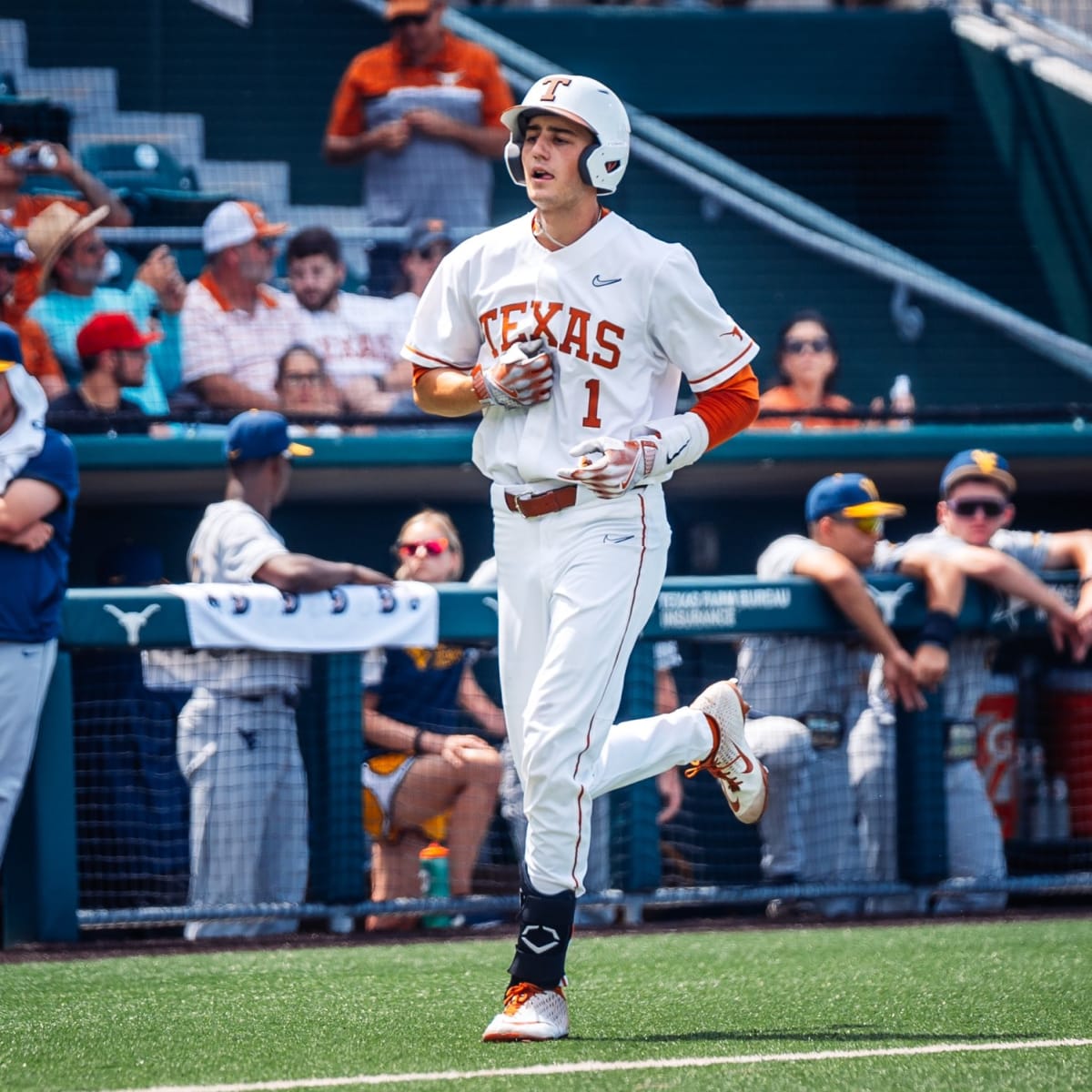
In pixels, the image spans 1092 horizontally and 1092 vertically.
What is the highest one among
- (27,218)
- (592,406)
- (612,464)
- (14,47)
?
(14,47)

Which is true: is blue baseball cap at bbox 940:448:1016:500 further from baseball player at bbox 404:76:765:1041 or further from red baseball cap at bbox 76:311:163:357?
red baseball cap at bbox 76:311:163:357

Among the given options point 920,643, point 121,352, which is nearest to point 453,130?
point 121,352

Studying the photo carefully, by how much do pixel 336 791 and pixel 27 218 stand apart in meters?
3.28

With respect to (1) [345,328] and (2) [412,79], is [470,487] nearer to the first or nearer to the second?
(1) [345,328]

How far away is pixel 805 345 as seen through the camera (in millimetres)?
7609

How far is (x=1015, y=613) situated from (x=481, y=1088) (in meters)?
3.49

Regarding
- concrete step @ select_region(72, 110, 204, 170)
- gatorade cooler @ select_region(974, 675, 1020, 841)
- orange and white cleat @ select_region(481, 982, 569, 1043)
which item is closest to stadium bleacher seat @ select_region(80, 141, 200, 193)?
concrete step @ select_region(72, 110, 204, 170)

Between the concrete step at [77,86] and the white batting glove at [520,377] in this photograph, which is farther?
the concrete step at [77,86]

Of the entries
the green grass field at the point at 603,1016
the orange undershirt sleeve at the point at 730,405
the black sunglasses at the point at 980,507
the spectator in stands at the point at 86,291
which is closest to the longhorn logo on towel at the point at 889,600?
the black sunglasses at the point at 980,507

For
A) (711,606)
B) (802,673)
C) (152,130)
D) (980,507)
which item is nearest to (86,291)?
(152,130)

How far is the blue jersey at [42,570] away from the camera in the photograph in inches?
202

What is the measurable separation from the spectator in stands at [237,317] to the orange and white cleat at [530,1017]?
13.2 ft

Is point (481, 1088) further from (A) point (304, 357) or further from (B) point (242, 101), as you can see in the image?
(B) point (242, 101)

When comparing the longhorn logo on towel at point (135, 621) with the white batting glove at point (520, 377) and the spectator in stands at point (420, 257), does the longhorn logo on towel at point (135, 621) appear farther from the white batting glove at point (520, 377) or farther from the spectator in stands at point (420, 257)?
the spectator in stands at point (420, 257)
